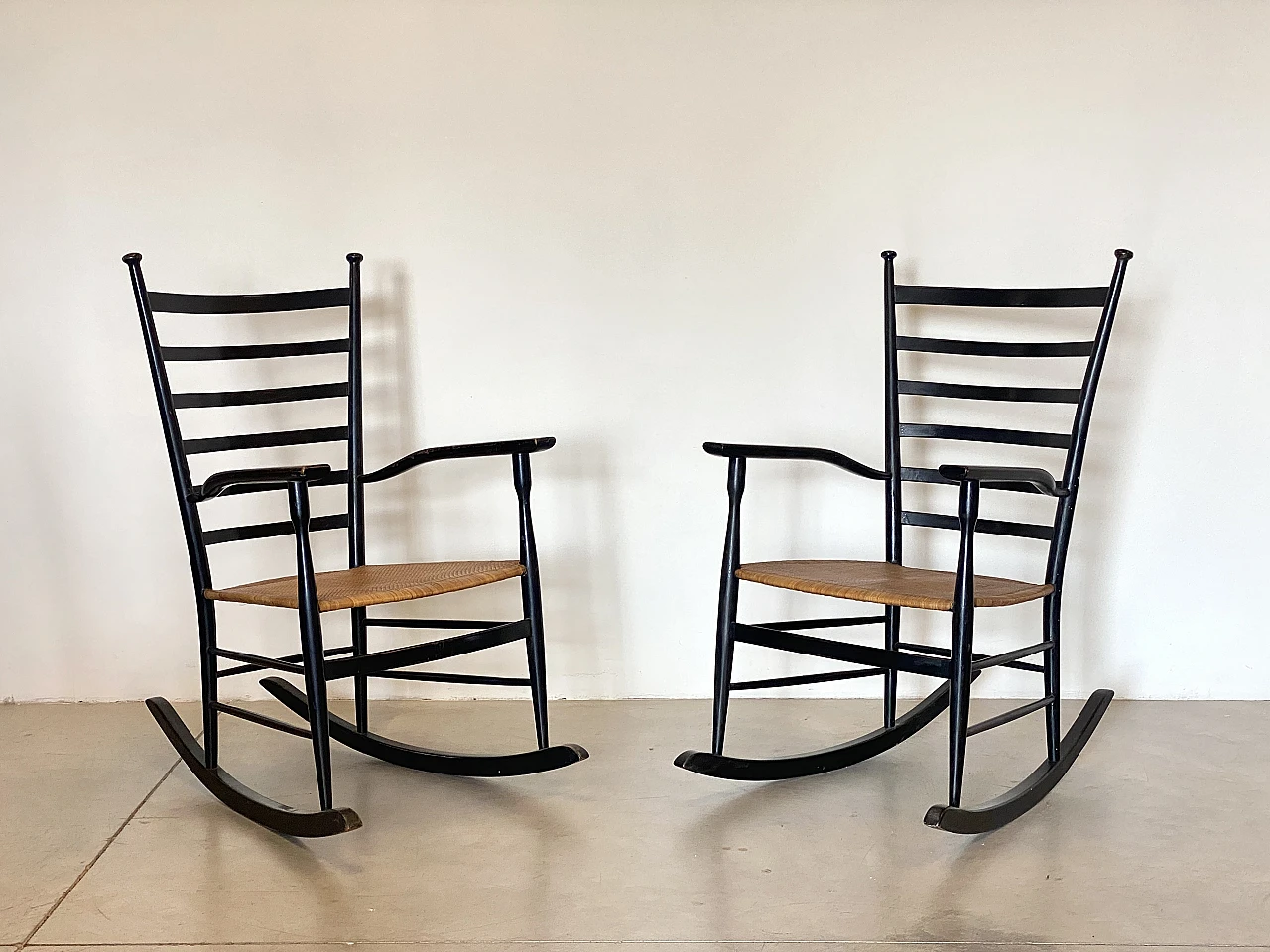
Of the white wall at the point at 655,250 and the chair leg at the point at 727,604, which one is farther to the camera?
the white wall at the point at 655,250

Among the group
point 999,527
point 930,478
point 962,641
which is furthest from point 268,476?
point 999,527

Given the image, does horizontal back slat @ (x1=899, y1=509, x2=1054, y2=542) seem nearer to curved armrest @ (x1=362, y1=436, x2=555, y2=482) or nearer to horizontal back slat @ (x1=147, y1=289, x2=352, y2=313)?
curved armrest @ (x1=362, y1=436, x2=555, y2=482)

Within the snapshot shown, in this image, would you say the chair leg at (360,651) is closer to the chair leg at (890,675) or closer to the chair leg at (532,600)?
the chair leg at (532,600)

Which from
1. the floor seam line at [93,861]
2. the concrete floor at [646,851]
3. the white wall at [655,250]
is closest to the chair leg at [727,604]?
the concrete floor at [646,851]

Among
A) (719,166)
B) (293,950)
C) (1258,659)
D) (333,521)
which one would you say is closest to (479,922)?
(293,950)

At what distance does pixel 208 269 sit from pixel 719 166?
1.33m

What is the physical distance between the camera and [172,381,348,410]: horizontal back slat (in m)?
2.36

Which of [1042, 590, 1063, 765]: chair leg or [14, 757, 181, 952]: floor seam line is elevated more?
[1042, 590, 1063, 765]: chair leg

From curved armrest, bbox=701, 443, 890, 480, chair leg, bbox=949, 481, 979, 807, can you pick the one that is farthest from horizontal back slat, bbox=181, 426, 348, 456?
chair leg, bbox=949, 481, 979, 807

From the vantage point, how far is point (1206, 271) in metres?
2.86

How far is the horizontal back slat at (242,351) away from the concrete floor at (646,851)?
89 centimetres

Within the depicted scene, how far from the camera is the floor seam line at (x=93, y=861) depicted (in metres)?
1.76

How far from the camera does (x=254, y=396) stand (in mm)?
2459

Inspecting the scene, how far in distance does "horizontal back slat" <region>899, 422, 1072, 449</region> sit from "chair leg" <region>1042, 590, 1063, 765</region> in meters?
0.32
